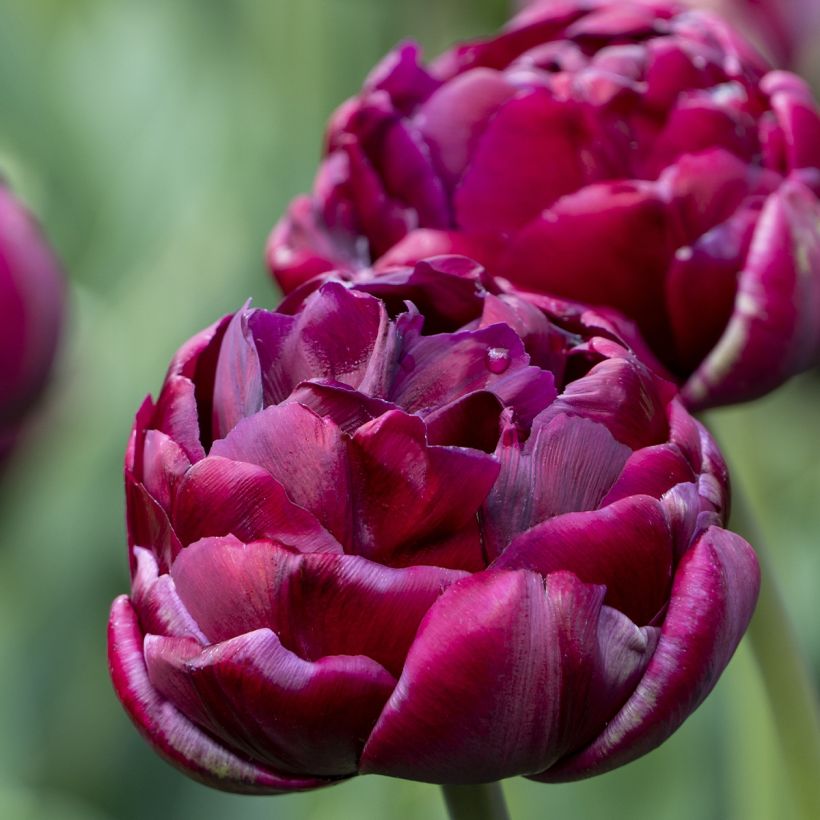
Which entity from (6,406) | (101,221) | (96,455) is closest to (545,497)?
(6,406)

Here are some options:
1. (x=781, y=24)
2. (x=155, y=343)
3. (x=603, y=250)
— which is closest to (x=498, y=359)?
(x=603, y=250)

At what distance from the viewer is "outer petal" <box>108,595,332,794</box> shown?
0.96ft

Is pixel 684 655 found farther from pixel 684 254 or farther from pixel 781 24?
pixel 781 24

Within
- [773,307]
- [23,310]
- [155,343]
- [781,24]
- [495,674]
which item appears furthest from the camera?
[781,24]

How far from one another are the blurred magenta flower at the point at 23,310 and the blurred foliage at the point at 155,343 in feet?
0.34

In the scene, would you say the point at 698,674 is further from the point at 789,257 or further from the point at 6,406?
the point at 6,406

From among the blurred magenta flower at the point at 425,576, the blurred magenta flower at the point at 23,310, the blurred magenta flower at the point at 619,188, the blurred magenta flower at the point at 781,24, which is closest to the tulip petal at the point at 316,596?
the blurred magenta flower at the point at 425,576

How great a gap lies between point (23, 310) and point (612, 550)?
308mm

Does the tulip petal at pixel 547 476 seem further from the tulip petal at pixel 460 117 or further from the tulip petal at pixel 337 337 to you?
the tulip petal at pixel 460 117

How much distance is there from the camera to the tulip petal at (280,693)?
0.27 metres

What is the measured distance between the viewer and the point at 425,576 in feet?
0.89

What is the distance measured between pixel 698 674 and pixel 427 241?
0.53 feet

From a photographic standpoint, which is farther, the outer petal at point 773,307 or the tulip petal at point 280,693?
the outer petal at point 773,307

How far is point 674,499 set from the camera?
29 centimetres
